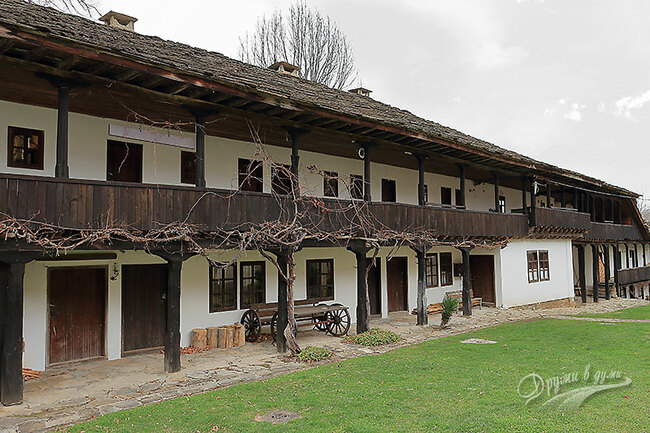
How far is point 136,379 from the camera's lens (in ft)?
30.9

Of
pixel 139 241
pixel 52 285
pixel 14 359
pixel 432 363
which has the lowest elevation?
pixel 432 363

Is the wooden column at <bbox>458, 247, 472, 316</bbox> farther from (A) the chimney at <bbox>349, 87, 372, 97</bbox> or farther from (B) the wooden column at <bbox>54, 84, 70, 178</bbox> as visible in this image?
(B) the wooden column at <bbox>54, 84, 70, 178</bbox>

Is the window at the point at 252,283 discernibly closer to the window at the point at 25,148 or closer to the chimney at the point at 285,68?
the window at the point at 25,148

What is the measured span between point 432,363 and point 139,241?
6057mm

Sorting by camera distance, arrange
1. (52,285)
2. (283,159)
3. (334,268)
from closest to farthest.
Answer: (52,285)
(283,159)
(334,268)

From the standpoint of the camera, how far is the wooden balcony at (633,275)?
30875mm

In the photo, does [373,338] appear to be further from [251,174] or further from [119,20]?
[119,20]

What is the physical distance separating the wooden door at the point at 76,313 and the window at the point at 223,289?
2664mm

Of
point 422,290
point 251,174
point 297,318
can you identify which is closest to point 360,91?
point 251,174

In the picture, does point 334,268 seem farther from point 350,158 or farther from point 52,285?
point 52,285

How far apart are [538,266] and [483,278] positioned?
287 centimetres

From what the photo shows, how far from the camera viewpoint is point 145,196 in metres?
9.06

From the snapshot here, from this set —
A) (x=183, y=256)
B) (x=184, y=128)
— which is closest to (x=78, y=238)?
(x=183, y=256)

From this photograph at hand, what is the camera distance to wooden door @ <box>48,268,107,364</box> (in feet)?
34.6
